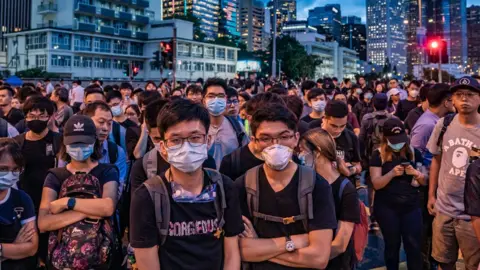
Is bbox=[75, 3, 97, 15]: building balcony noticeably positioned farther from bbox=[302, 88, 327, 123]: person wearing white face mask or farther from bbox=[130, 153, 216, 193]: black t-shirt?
bbox=[130, 153, 216, 193]: black t-shirt

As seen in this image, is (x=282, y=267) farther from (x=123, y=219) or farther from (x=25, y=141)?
(x=25, y=141)

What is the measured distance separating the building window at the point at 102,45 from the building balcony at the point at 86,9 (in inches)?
129

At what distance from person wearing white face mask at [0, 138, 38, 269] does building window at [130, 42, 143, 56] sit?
204ft

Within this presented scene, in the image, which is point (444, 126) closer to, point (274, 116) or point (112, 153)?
point (274, 116)

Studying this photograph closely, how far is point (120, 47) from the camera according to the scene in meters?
61.5

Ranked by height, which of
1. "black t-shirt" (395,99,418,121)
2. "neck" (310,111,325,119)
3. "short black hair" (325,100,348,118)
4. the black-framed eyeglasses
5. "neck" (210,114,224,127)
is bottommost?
the black-framed eyeglasses

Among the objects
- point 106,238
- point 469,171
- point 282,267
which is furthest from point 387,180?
point 106,238

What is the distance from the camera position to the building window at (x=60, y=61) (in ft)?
173

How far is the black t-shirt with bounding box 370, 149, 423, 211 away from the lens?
4.91m

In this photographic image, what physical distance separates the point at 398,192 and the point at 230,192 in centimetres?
277

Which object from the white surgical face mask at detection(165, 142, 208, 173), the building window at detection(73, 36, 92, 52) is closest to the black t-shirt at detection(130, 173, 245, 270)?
the white surgical face mask at detection(165, 142, 208, 173)

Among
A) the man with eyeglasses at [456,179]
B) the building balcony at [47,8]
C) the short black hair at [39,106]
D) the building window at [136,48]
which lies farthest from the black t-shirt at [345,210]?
the building window at [136,48]

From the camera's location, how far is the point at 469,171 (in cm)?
349

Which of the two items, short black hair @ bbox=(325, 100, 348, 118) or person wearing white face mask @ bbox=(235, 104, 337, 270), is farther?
short black hair @ bbox=(325, 100, 348, 118)
